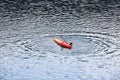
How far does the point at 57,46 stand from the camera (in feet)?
115

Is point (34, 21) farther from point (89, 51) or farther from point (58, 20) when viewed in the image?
point (89, 51)

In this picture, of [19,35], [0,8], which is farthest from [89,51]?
[0,8]

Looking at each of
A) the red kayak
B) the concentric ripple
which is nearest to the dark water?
the concentric ripple

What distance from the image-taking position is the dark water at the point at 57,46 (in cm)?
2947

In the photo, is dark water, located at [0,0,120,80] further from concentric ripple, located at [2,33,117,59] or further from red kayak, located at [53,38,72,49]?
red kayak, located at [53,38,72,49]

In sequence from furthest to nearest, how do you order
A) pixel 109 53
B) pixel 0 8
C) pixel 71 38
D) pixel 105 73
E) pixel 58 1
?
pixel 58 1 < pixel 0 8 < pixel 71 38 < pixel 109 53 < pixel 105 73

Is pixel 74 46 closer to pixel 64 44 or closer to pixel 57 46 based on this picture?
pixel 64 44

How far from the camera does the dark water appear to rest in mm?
29469

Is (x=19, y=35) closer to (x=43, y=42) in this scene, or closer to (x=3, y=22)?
(x=43, y=42)

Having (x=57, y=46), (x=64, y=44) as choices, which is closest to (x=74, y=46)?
(x=64, y=44)

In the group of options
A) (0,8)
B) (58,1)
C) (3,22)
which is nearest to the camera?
(3,22)

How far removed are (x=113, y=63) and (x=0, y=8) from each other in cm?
2964

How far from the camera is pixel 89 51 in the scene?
33250mm

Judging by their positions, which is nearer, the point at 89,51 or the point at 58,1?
the point at 89,51
